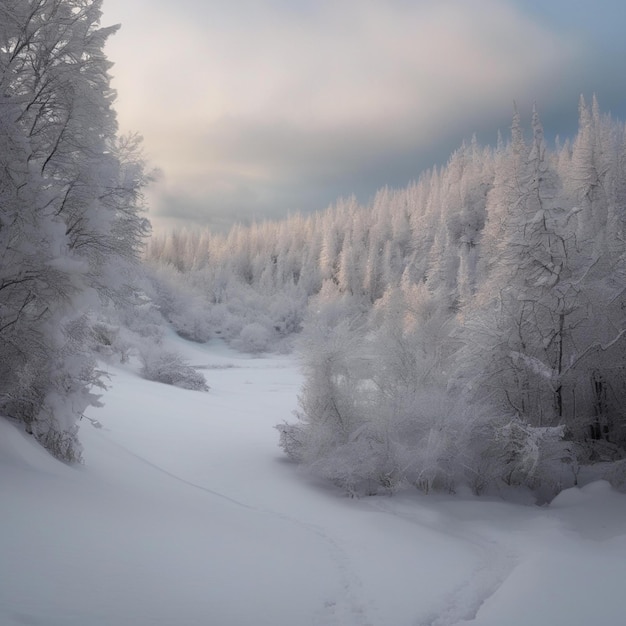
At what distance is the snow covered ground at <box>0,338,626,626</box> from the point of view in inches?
191

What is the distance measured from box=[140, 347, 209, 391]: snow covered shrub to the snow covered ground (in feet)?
46.9

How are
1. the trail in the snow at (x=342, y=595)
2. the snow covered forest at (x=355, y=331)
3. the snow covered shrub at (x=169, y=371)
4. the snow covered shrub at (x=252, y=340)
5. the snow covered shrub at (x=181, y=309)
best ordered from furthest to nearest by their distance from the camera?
1. the snow covered shrub at (x=181, y=309)
2. the snow covered shrub at (x=252, y=340)
3. the snow covered shrub at (x=169, y=371)
4. the snow covered forest at (x=355, y=331)
5. the trail in the snow at (x=342, y=595)

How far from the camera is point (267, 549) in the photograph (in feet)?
24.5

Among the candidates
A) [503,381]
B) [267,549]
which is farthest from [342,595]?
[503,381]

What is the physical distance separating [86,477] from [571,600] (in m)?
8.07

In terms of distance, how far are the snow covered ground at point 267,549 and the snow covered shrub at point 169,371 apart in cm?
1431

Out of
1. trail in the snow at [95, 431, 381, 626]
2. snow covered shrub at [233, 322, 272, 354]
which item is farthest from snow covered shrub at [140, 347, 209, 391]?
snow covered shrub at [233, 322, 272, 354]

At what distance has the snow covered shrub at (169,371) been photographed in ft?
93.9

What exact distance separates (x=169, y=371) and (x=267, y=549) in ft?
77.2

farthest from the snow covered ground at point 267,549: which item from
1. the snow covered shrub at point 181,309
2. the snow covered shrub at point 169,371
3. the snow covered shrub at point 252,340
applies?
the snow covered shrub at point 181,309

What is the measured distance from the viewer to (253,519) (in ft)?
30.0

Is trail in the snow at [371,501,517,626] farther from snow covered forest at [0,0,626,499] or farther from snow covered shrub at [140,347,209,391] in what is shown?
snow covered shrub at [140,347,209,391]

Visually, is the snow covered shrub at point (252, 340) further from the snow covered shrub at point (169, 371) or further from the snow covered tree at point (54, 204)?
the snow covered tree at point (54, 204)

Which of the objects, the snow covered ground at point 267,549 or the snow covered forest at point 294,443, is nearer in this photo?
the snow covered ground at point 267,549
